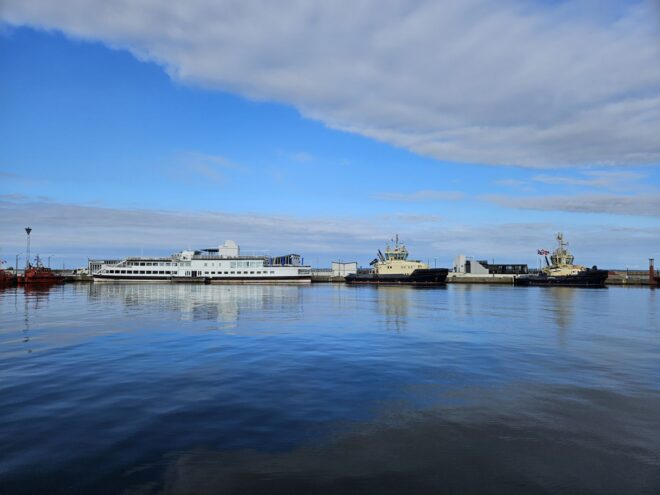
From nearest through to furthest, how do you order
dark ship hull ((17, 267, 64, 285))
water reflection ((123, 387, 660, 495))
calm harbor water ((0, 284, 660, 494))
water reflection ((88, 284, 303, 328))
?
water reflection ((123, 387, 660, 495))
calm harbor water ((0, 284, 660, 494))
water reflection ((88, 284, 303, 328))
dark ship hull ((17, 267, 64, 285))

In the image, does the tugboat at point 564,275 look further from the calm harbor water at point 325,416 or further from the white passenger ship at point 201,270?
the calm harbor water at point 325,416

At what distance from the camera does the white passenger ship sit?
11381cm

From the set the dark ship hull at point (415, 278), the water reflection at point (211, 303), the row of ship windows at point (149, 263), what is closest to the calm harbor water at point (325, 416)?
the water reflection at point (211, 303)

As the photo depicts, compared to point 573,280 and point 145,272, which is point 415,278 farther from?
point 145,272

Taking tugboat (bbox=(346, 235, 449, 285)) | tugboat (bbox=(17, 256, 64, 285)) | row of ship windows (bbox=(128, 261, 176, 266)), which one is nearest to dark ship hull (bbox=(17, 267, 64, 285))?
tugboat (bbox=(17, 256, 64, 285))

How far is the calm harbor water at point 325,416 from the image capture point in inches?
273

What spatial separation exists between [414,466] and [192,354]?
40.7ft

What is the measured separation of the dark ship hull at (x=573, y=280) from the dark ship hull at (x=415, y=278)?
20960mm

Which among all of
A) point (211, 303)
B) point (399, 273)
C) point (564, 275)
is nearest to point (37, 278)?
point (211, 303)

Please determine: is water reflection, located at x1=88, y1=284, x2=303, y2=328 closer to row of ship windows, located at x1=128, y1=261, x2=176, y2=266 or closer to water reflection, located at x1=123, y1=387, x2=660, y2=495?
water reflection, located at x1=123, y1=387, x2=660, y2=495

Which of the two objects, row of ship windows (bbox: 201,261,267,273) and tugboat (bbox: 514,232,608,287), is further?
row of ship windows (bbox: 201,261,267,273)

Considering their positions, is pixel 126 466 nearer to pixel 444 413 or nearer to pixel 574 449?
pixel 444 413

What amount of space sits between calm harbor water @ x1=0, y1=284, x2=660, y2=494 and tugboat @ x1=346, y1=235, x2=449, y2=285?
8314cm

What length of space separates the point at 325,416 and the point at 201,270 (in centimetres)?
11271
